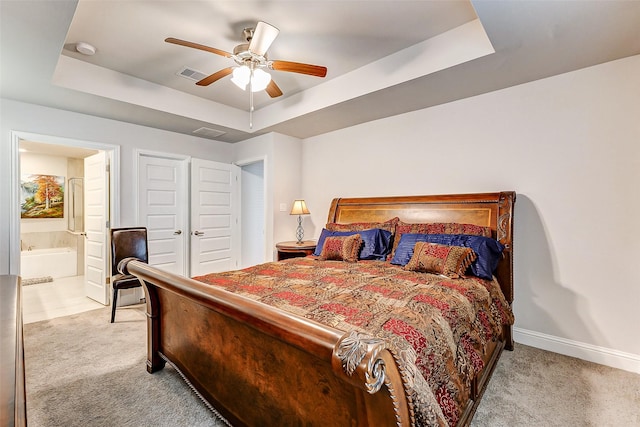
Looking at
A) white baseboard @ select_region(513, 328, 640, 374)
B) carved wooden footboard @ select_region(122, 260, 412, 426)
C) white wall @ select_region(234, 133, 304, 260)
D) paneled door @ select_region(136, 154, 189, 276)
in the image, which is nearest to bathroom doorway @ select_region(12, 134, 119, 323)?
paneled door @ select_region(136, 154, 189, 276)

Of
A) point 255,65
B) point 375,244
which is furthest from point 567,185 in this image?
point 255,65

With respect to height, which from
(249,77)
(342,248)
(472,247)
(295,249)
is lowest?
(295,249)

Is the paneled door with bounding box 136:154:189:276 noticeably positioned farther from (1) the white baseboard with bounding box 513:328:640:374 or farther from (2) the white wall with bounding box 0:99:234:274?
(1) the white baseboard with bounding box 513:328:640:374

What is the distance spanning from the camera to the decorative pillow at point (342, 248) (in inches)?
119

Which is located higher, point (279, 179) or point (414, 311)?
point (279, 179)

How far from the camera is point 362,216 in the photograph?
373cm

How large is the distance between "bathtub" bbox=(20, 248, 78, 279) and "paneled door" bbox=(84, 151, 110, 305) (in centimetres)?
206

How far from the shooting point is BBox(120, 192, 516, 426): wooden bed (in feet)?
2.82

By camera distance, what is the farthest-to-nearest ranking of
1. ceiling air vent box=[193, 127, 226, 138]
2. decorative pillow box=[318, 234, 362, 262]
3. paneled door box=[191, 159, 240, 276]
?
paneled door box=[191, 159, 240, 276], ceiling air vent box=[193, 127, 226, 138], decorative pillow box=[318, 234, 362, 262]

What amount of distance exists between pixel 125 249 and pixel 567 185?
4.65 metres

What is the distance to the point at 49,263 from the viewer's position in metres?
5.58

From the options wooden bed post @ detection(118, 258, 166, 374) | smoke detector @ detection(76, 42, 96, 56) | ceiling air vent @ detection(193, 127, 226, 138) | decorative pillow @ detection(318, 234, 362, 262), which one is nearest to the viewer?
wooden bed post @ detection(118, 258, 166, 374)

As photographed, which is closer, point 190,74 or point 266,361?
point 266,361

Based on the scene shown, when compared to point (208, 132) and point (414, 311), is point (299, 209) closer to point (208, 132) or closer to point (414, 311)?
point (208, 132)
